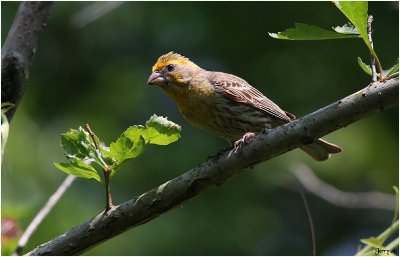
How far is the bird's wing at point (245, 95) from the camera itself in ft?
18.1

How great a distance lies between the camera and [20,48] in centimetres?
411

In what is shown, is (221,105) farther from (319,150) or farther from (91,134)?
(91,134)

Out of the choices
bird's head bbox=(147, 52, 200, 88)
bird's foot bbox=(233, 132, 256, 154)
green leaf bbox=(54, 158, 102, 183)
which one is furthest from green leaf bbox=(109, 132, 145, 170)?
bird's head bbox=(147, 52, 200, 88)

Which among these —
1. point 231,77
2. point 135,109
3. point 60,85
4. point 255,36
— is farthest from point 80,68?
point 231,77

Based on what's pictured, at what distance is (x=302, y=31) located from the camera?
282cm

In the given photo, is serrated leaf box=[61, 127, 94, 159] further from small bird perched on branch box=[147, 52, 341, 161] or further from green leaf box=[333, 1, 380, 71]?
small bird perched on branch box=[147, 52, 341, 161]

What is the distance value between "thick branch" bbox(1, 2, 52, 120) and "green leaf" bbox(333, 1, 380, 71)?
1.84m

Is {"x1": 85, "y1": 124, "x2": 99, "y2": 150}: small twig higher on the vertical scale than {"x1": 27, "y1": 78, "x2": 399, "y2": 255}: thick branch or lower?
higher

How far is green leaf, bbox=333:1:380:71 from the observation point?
2686 millimetres

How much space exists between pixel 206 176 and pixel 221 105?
2626mm

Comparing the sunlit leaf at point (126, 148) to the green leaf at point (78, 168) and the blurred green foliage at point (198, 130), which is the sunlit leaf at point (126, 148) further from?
the blurred green foliage at point (198, 130)

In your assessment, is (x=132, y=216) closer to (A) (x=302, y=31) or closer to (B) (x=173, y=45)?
(A) (x=302, y=31)

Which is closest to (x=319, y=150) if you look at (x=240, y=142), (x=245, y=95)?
(x=245, y=95)

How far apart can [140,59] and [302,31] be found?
31.3 ft
